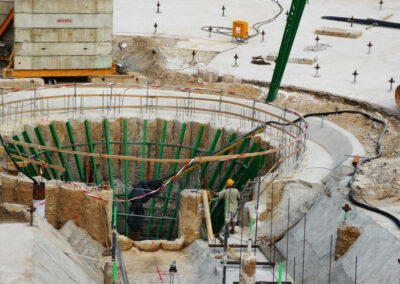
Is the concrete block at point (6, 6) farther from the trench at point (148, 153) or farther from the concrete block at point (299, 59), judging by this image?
the concrete block at point (299, 59)

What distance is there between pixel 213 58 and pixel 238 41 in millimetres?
3174

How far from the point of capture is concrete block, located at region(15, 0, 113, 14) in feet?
92.1

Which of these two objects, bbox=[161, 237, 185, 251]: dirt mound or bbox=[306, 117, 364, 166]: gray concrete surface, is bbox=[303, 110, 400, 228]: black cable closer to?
bbox=[306, 117, 364, 166]: gray concrete surface

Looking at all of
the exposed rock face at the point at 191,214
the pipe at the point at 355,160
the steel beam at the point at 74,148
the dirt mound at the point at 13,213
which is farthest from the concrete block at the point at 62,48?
the dirt mound at the point at 13,213

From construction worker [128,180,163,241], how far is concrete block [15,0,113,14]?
27.0 ft

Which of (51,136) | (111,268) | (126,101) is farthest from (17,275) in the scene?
(126,101)

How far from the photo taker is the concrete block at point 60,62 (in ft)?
95.1

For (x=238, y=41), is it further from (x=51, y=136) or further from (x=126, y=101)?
(x=51, y=136)

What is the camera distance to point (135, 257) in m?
19.5

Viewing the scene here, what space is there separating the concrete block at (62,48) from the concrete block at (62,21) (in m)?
0.69

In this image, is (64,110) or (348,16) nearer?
(64,110)

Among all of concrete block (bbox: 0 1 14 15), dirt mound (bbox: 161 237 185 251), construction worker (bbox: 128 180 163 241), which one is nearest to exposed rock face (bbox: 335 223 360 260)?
dirt mound (bbox: 161 237 185 251)

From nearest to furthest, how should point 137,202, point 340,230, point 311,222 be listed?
point 340,230
point 311,222
point 137,202

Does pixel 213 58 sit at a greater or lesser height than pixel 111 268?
greater
